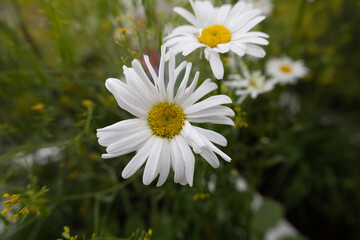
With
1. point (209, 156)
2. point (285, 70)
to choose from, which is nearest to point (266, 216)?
point (285, 70)

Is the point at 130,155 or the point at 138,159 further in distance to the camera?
the point at 130,155

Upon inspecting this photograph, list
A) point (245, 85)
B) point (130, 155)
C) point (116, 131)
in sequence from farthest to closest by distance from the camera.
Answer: point (130, 155) < point (245, 85) < point (116, 131)

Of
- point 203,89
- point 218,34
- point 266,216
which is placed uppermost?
point 218,34

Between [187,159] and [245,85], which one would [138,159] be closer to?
[187,159]

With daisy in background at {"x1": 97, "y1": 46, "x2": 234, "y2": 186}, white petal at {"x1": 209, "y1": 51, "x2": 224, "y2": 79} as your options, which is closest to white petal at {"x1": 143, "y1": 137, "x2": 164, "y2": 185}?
daisy in background at {"x1": 97, "y1": 46, "x2": 234, "y2": 186}

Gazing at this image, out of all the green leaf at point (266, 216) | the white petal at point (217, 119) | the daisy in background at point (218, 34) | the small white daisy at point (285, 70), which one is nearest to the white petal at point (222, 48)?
the daisy in background at point (218, 34)

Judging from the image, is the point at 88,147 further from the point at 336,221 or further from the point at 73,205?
the point at 336,221
